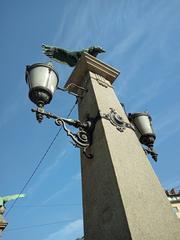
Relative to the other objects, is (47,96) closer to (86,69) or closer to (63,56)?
(86,69)

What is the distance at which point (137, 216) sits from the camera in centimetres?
240

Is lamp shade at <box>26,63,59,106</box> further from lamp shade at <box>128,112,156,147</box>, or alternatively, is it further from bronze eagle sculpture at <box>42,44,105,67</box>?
bronze eagle sculpture at <box>42,44,105,67</box>

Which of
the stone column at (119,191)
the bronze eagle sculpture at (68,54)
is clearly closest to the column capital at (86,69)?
the bronze eagle sculpture at (68,54)

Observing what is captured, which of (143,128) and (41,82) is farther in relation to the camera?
(143,128)

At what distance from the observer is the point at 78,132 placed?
3459 mm

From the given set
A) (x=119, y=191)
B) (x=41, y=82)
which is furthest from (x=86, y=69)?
(x=119, y=191)

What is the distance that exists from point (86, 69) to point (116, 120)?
1578 millimetres

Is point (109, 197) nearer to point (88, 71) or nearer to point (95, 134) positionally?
point (95, 134)

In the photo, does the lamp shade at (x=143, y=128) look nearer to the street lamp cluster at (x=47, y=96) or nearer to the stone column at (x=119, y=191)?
the stone column at (x=119, y=191)

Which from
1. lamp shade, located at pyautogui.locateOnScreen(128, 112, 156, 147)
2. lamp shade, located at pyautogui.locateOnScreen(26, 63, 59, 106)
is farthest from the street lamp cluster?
lamp shade, located at pyautogui.locateOnScreen(128, 112, 156, 147)

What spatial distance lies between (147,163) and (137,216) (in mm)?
1049

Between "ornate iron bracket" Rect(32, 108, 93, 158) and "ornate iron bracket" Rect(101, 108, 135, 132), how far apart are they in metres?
0.30

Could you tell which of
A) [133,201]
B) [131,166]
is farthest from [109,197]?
[131,166]

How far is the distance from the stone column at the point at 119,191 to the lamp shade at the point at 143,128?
49 cm
